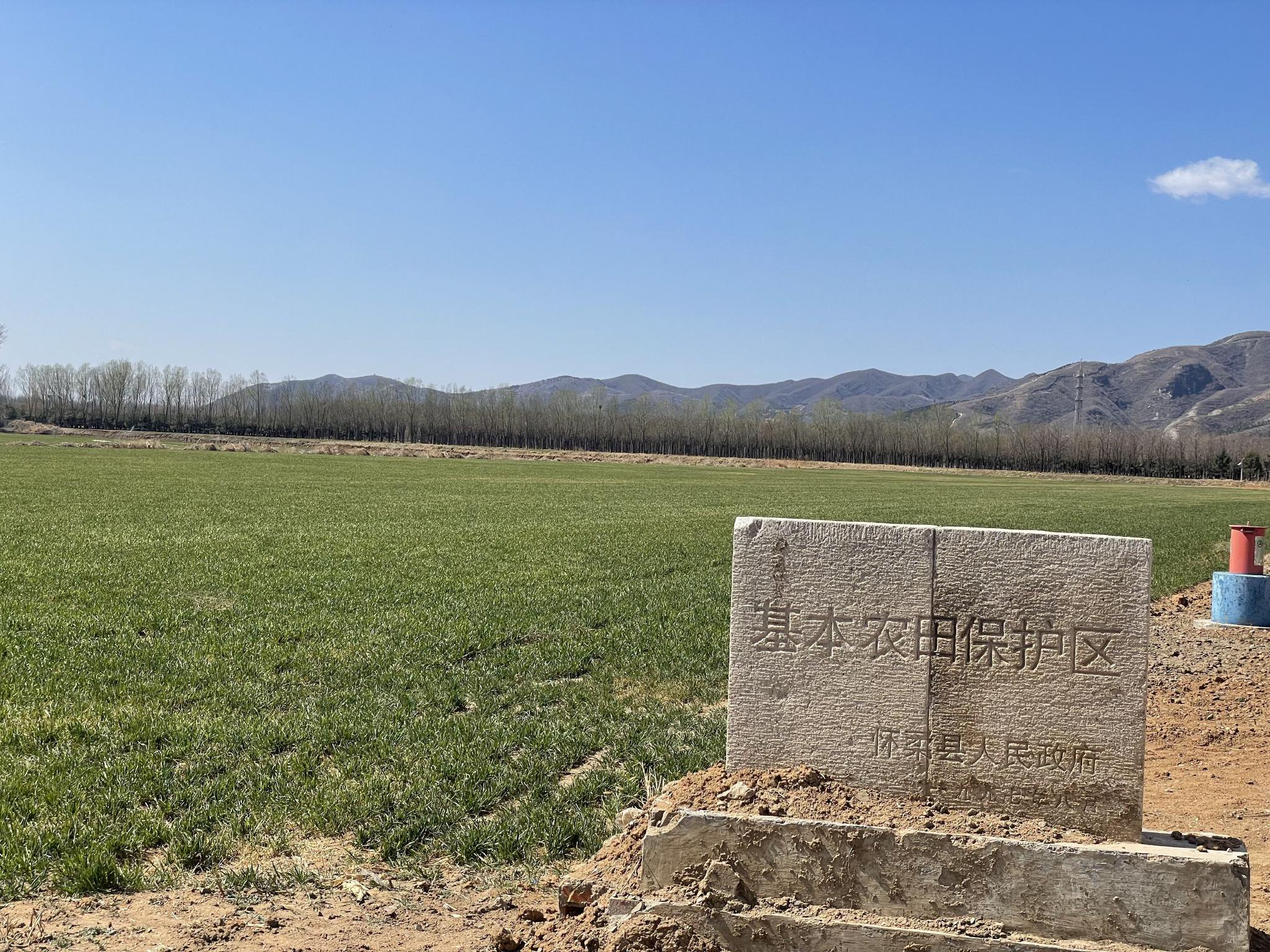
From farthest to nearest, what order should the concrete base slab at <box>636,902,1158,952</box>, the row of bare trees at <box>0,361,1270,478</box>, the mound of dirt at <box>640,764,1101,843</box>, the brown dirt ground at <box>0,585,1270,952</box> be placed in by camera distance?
the row of bare trees at <box>0,361,1270,478</box>
the mound of dirt at <box>640,764,1101,843</box>
the brown dirt ground at <box>0,585,1270,952</box>
the concrete base slab at <box>636,902,1158,952</box>

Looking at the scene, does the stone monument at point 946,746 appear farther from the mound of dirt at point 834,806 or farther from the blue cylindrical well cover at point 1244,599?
the blue cylindrical well cover at point 1244,599

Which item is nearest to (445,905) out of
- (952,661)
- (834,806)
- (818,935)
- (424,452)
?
(818,935)

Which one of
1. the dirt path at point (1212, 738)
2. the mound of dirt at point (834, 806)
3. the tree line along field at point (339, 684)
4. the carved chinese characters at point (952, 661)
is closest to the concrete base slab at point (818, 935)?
the mound of dirt at point (834, 806)

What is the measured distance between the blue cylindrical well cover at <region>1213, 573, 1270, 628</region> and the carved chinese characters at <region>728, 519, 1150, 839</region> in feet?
29.2

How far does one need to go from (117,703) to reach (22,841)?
9.00ft

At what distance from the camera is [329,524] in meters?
22.9

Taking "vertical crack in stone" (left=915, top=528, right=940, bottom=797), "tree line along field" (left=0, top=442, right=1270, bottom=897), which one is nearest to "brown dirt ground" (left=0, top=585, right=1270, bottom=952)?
"vertical crack in stone" (left=915, top=528, right=940, bottom=797)

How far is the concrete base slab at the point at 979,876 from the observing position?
3.83 m

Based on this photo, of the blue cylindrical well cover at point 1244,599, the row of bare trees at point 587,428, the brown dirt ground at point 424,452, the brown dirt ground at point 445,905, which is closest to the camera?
the brown dirt ground at point 445,905

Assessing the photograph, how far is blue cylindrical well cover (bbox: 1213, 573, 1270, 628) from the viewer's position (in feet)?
37.8

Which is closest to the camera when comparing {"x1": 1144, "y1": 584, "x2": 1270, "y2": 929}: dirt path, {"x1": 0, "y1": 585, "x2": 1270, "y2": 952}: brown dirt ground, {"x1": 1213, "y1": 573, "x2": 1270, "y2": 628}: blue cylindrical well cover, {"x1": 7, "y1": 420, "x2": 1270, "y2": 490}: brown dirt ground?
{"x1": 0, "y1": 585, "x2": 1270, "y2": 952}: brown dirt ground

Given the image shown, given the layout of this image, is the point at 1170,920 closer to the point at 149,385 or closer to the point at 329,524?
the point at 329,524

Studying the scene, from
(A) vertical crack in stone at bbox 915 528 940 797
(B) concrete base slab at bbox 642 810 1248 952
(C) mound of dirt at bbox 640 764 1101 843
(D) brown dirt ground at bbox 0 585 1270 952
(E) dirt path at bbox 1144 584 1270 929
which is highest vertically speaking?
(A) vertical crack in stone at bbox 915 528 940 797

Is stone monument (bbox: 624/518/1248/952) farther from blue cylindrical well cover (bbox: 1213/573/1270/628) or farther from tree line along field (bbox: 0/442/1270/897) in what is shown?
blue cylindrical well cover (bbox: 1213/573/1270/628)
